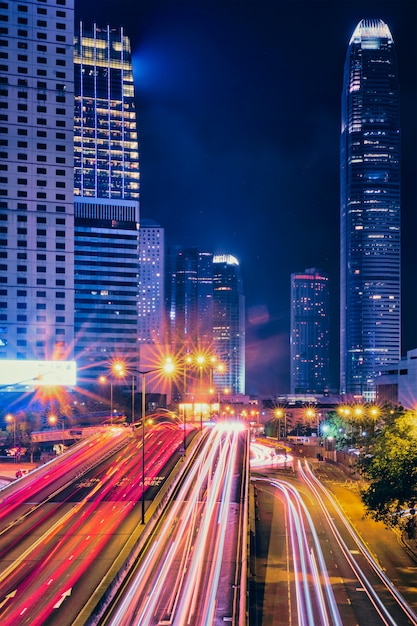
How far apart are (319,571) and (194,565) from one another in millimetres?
14642

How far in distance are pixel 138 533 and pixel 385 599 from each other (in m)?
17.2

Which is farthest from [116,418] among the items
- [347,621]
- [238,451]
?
[347,621]

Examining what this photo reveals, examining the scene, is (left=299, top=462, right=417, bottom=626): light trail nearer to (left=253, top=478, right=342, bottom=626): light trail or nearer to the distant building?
(left=253, top=478, right=342, bottom=626): light trail

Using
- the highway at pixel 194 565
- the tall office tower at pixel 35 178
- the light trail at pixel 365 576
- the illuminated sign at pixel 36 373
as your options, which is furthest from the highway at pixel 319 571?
the tall office tower at pixel 35 178

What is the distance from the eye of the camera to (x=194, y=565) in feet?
130

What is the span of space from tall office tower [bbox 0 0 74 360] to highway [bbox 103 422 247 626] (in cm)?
7542

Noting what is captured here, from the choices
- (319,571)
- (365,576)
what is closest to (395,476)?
(365,576)

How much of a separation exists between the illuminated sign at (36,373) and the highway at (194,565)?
60.2 m

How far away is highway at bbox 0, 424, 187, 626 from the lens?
34.5m

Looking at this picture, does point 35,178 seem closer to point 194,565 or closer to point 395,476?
point 395,476

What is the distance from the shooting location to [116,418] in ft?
429

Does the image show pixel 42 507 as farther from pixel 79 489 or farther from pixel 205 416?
pixel 205 416

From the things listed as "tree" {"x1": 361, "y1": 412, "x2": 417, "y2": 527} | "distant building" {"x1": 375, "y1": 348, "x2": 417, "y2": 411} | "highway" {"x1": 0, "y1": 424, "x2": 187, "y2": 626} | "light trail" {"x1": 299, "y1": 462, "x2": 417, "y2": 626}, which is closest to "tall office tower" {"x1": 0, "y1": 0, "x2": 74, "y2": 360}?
"highway" {"x1": 0, "y1": 424, "x2": 187, "y2": 626}

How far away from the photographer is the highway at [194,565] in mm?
32469
